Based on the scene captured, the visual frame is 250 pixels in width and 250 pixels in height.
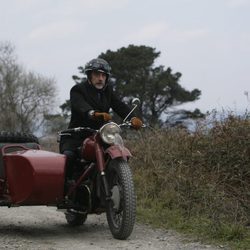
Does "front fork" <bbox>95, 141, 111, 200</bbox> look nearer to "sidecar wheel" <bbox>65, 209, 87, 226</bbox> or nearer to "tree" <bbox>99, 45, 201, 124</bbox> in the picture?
"sidecar wheel" <bbox>65, 209, 87, 226</bbox>

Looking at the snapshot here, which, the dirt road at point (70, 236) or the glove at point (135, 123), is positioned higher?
the glove at point (135, 123)

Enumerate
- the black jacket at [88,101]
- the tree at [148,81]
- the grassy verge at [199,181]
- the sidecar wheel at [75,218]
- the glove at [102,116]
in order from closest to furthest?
the glove at [102,116] < the black jacket at [88,101] < the grassy verge at [199,181] < the sidecar wheel at [75,218] < the tree at [148,81]

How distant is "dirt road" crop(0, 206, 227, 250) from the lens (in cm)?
628

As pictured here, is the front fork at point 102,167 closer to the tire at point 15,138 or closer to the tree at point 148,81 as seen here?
the tire at point 15,138

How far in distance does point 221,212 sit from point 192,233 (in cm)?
69

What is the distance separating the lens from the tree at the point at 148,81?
56.1 meters

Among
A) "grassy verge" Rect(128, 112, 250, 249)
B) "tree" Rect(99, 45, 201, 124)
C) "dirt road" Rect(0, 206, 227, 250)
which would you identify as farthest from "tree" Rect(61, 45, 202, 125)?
"dirt road" Rect(0, 206, 227, 250)

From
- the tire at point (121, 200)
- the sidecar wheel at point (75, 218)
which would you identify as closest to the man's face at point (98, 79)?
the tire at point (121, 200)

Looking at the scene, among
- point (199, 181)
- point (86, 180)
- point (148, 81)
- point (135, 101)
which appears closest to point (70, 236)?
point (86, 180)

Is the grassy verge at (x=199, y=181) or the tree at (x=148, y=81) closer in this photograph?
the grassy verge at (x=199, y=181)

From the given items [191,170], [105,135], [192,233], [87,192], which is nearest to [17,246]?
[87,192]

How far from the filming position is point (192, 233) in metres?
6.99

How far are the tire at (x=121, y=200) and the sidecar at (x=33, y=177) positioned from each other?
0.59m

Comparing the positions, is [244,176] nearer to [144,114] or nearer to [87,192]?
[87,192]
